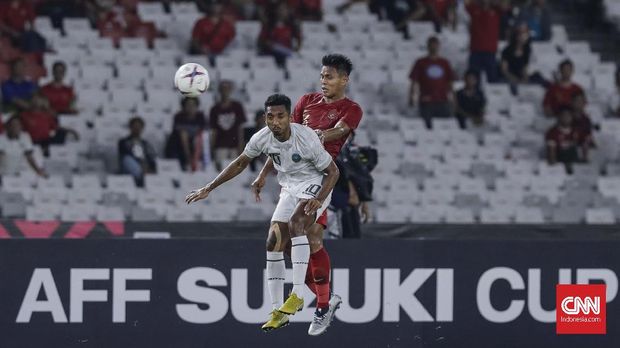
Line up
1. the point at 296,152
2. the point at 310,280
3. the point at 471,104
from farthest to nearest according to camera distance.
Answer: the point at 471,104 → the point at 310,280 → the point at 296,152

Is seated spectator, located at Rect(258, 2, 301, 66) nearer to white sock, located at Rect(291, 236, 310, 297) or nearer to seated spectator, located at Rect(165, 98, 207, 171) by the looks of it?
seated spectator, located at Rect(165, 98, 207, 171)

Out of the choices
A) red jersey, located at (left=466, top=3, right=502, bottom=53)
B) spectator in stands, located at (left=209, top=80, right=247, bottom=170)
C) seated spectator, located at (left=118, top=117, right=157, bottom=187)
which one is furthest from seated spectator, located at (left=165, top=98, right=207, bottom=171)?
red jersey, located at (left=466, top=3, right=502, bottom=53)

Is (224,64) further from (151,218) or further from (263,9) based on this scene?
(151,218)

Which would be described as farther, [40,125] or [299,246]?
[40,125]

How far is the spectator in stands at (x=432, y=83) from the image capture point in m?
21.2

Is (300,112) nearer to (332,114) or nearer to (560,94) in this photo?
(332,114)

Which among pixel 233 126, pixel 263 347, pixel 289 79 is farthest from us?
pixel 289 79

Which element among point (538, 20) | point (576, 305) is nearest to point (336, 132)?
point (576, 305)

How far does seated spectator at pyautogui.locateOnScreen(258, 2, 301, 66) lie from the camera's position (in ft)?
71.5

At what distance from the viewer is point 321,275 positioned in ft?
39.9

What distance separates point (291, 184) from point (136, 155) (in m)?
7.78

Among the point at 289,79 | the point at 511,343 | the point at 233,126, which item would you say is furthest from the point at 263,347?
the point at 289,79

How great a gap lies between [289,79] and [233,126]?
6.50 feet

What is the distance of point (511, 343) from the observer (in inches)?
544
